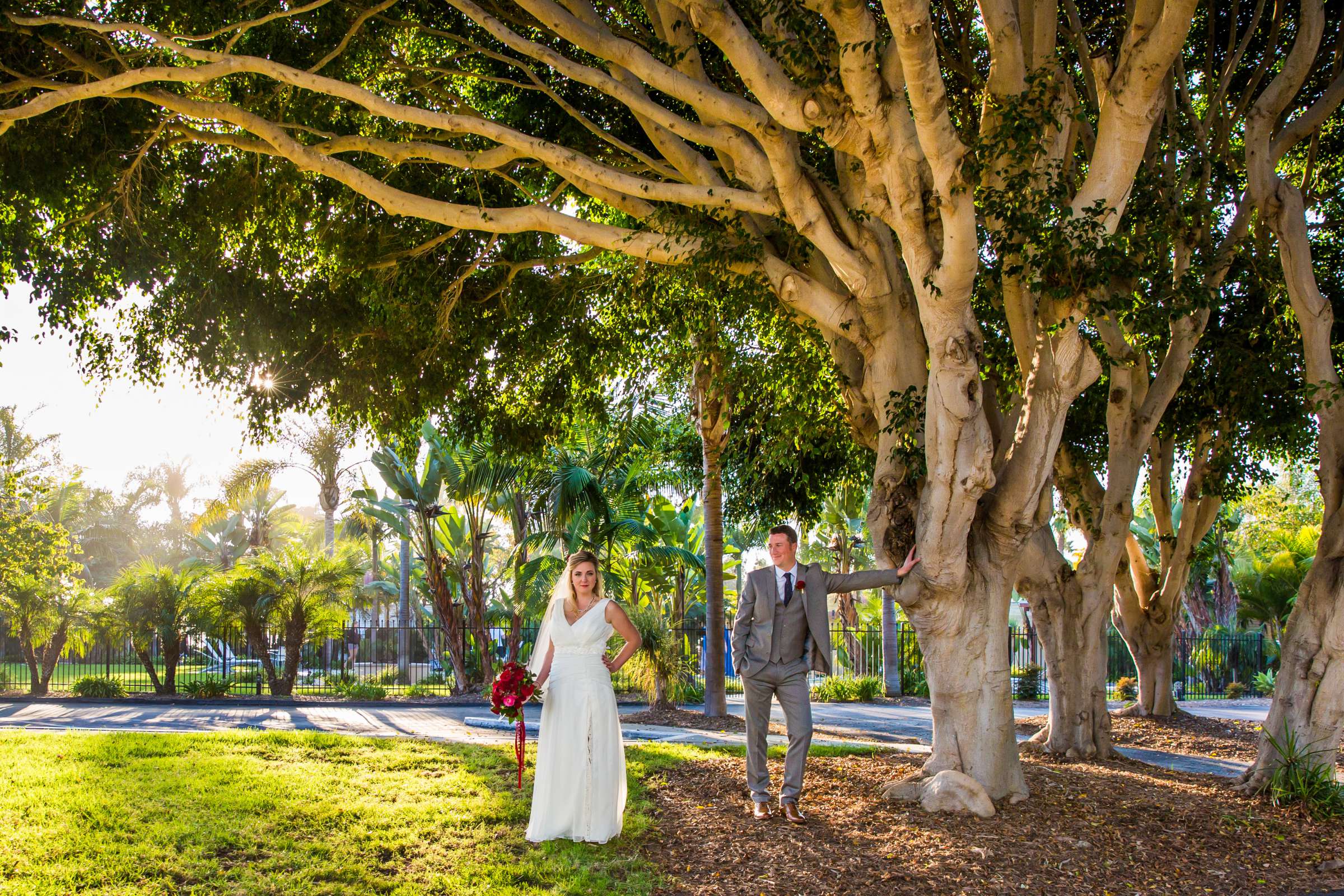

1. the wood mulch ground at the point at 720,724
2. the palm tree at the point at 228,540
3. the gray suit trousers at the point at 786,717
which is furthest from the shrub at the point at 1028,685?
the palm tree at the point at 228,540

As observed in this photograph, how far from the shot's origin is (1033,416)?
24.0 ft

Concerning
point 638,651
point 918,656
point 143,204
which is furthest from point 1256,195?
point 918,656

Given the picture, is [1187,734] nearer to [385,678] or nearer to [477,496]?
[477,496]

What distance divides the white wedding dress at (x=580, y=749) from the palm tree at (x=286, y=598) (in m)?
17.8

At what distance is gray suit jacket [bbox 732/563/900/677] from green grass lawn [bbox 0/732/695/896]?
137cm

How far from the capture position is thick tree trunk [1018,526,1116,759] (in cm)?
1093

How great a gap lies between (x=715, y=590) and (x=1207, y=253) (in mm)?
8031

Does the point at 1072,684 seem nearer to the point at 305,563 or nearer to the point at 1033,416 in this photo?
the point at 1033,416

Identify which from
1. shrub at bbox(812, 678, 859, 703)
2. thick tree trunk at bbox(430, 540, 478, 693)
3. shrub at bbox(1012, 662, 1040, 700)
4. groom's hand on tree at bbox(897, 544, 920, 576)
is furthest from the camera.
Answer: shrub at bbox(1012, 662, 1040, 700)

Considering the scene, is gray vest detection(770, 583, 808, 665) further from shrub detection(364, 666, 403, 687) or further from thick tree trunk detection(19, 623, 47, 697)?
thick tree trunk detection(19, 623, 47, 697)

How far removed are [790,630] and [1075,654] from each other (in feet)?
17.5

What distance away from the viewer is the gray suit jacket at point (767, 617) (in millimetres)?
7090

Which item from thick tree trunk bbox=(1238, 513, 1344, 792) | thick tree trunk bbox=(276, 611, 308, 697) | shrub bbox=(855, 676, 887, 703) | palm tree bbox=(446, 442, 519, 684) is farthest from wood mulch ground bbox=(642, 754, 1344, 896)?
thick tree trunk bbox=(276, 611, 308, 697)

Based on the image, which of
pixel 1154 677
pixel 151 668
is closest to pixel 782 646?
pixel 1154 677
